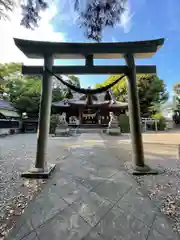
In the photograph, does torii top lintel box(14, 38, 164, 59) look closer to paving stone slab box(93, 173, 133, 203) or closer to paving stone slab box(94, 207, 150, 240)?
paving stone slab box(93, 173, 133, 203)

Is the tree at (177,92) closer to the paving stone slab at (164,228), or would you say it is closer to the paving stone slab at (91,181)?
the paving stone slab at (91,181)

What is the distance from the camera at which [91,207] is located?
1.97 m

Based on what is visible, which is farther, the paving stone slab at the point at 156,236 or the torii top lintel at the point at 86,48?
the torii top lintel at the point at 86,48

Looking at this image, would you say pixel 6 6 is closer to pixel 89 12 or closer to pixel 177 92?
pixel 89 12

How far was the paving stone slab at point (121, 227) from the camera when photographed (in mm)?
1484

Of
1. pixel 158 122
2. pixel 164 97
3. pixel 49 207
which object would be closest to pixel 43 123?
pixel 49 207

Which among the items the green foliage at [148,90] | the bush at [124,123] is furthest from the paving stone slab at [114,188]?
the green foliage at [148,90]

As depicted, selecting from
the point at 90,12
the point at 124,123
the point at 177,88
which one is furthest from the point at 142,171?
the point at 177,88

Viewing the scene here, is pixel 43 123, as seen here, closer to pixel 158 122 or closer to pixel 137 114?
pixel 137 114

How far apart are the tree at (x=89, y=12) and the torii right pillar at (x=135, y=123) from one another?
92cm

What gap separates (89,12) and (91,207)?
3.82 meters

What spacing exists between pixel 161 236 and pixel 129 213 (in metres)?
0.43

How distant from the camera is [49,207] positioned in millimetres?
1965

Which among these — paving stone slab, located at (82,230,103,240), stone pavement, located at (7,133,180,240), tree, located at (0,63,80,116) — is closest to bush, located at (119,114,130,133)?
tree, located at (0,63,80,116)
